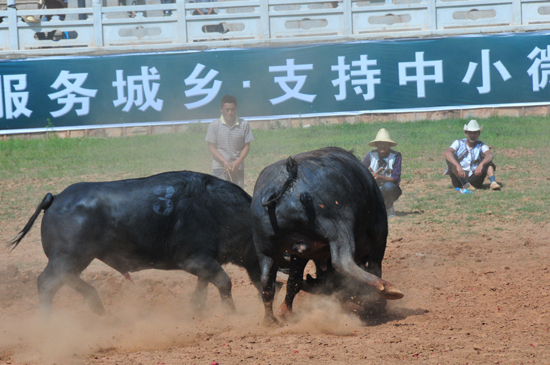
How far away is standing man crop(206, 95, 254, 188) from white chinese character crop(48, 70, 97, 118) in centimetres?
751

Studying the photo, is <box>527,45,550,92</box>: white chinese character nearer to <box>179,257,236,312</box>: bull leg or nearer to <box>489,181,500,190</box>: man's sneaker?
<box>489,181,500,190</box>: man's sneaker

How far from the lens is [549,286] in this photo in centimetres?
573

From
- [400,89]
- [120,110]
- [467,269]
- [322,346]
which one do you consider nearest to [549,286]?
[467,269]

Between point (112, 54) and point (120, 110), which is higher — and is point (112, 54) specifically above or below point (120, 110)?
above

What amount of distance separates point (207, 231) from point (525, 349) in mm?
2766

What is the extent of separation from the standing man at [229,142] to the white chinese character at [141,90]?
6.92 meters

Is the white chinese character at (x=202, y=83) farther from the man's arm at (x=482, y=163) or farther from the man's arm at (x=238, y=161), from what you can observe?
the man's arm at (x=482, y=163)

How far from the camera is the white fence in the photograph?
1590cm

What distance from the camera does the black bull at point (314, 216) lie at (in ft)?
15.1

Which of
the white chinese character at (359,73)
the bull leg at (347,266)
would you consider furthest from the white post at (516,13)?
the bull leg at (347,266)

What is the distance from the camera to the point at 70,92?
15172 mm

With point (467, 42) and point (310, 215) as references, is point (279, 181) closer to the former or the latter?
point (310, 215)

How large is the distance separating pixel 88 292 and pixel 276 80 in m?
10.5

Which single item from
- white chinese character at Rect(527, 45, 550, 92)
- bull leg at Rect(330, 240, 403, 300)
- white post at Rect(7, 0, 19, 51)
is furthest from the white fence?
bull leg at Rect(330, 240, 403, 300)
